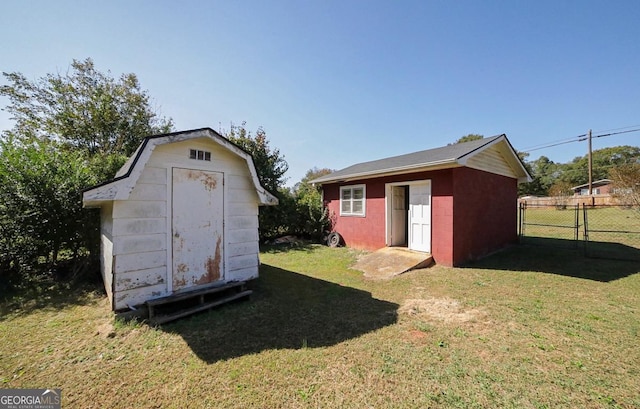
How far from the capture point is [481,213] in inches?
315

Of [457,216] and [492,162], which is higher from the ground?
[492,162]

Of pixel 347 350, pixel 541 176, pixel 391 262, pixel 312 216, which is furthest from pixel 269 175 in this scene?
pixel 541 176

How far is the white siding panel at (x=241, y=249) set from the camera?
471 cm

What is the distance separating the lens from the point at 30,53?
7.38 m

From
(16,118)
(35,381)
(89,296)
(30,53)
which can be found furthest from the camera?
(16,118)

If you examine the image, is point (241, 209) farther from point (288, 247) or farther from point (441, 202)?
point (288, 247)

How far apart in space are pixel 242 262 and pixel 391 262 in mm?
4373

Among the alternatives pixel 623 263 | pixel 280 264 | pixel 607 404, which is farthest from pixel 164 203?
pixel 623 263

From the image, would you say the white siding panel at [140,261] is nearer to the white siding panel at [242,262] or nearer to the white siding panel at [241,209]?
the white siding panel at [242,262]

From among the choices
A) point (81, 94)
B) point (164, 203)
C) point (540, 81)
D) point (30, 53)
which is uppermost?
point (81, 94)

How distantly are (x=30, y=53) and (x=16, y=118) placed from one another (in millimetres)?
13876

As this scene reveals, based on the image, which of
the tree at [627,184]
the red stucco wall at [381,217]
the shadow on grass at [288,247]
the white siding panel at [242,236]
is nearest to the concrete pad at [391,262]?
the red stucco wall at [381,217]

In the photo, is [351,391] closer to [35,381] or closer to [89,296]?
[35,381]

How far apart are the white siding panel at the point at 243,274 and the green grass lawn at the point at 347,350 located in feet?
1.36
